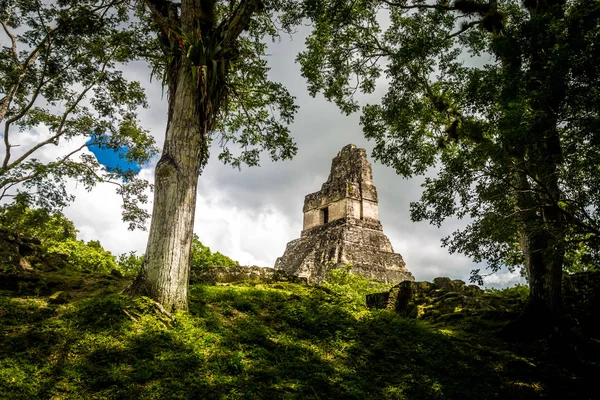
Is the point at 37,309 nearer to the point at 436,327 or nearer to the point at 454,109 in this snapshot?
the point at 436,327

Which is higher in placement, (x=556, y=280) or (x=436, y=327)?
(x=556, y=280)

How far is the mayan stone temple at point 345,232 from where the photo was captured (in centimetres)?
1648

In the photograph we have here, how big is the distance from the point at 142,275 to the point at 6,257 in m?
2.10

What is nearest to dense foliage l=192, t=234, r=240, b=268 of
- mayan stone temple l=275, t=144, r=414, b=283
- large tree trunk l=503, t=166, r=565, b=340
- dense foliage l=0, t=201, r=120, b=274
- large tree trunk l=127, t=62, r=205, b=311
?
mayan stone temple l=275, t=144, r=414, b=283

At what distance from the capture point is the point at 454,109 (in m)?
8.55

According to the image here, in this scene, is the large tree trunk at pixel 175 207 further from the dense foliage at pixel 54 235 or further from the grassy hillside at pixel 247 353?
the dense foliage at pixel 54 235

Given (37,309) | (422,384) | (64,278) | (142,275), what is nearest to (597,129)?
(422,384)

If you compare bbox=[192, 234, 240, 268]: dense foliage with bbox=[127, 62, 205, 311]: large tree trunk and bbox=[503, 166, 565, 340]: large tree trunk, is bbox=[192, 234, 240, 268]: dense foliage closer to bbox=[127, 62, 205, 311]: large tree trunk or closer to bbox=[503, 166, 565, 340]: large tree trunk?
bbox=[127, 62, 205, 311]: large tree trunk

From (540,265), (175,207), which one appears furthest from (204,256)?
(540,265)

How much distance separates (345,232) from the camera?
1747cm

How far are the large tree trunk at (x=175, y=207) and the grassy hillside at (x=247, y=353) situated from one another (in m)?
0.27

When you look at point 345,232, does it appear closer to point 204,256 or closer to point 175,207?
point 204,256

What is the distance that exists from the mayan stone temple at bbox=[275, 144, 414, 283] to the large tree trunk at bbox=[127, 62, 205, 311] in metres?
11.8

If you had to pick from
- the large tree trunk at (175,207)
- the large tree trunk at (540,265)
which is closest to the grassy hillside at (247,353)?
the large tree trunk at (175,207)
